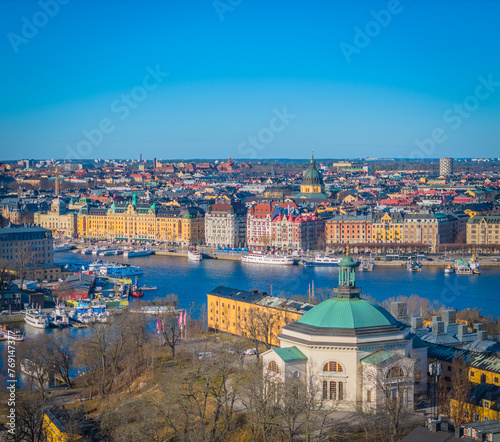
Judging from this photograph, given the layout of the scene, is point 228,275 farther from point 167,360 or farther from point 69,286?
point 167,360

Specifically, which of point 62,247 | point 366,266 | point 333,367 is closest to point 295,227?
point 366,266

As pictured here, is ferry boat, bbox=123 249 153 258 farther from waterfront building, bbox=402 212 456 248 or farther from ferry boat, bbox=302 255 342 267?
waterfront building, bbox=402 212 456 248

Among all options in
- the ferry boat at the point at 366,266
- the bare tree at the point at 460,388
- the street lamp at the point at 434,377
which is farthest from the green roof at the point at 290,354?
the ferry boat at the point at 366,266

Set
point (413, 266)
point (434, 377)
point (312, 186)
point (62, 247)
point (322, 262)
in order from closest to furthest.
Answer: point (434, 377)
point (413, 266)
point (322, 262)
point (62, 247)
point (312, 186)

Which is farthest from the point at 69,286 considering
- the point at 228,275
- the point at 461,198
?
the point at 461,198

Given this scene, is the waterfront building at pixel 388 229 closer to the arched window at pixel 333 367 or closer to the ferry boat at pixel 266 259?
the ferry boat at pixel 266 259

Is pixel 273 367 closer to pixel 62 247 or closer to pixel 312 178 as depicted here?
pixel 62 247
